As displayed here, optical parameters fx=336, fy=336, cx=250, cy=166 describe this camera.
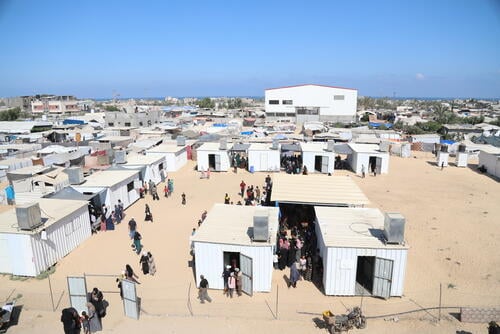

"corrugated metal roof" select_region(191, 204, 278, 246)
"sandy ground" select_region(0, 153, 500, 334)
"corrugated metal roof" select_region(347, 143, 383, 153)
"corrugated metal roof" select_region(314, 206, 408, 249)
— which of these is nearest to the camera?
"sandy ground" select_region(0, 153, 500, 334)

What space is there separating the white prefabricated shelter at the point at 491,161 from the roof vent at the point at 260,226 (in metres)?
23.7

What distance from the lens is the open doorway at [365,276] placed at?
10336mm

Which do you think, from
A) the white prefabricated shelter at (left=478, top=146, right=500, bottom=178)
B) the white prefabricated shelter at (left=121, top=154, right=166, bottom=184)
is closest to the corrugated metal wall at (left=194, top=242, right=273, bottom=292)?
the white prefabricated shelter at (left=121, top=154, right=166, bottom=184)

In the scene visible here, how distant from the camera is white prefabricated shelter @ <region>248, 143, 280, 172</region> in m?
26.8

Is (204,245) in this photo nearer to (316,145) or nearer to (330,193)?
(330,193)

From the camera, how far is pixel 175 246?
13555 mm

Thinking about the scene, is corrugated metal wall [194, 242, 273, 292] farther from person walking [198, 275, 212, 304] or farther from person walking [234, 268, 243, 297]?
Result: person walking [198, 275, 212, 304]

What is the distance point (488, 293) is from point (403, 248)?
3.45 m

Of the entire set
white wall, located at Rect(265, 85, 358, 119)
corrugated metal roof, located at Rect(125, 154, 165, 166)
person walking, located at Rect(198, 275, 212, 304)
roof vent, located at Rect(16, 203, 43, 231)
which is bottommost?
person walking, located at Rect(198, 275, 212, 304)

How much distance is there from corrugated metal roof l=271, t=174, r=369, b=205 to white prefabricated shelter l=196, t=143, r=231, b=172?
31.6 feet

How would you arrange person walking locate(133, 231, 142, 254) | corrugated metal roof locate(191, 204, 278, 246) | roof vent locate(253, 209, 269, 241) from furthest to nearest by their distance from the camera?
person walking locate(133, 231, 142, 254)
corrugated metal roof locate(191, 204, 278, 246)
roof vent locate(253, 209, 269, 241)

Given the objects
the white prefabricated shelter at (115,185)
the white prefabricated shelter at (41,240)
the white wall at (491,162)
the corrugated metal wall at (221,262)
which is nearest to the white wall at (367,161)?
the white wall at (491,162)

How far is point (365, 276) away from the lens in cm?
1143

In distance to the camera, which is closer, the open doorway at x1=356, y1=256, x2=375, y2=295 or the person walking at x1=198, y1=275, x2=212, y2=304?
the person walking at x1=198, y1=275, x2=212, y2=304
